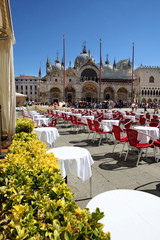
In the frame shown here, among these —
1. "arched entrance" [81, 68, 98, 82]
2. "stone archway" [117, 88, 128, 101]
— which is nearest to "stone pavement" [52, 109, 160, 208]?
"arched entrance" [81, 68, 98, 82]

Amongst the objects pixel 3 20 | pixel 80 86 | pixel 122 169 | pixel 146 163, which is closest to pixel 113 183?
pixel 122 169

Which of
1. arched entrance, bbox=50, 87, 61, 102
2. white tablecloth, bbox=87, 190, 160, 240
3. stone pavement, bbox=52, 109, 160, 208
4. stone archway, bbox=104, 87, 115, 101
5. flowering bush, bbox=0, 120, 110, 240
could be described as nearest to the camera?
flowering bush, bbox=0, 120, 110, 240

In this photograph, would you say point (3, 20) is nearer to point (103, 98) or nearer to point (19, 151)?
point (19, 151)

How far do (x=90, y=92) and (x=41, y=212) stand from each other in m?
48.3

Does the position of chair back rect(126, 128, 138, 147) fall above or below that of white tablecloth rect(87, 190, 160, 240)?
above

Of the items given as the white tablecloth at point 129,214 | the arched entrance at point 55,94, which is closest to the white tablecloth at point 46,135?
the white tablecloth at point 129,214

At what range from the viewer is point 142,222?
146 cm

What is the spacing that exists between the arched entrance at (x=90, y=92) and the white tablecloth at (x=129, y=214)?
154 ft

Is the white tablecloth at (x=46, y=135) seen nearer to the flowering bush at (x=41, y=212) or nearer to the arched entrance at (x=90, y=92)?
the flowering bush at (x=41, y=212)

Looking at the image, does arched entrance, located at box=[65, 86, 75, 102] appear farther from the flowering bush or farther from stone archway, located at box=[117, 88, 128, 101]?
the flowering bush

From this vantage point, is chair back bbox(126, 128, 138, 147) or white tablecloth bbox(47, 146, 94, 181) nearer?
white tablecloth bbox(47, 146, 94, 181)

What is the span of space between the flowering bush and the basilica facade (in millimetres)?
41539

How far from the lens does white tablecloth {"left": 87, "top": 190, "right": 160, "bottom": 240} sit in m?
Answer: 1.34

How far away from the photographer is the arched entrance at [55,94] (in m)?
47.2
